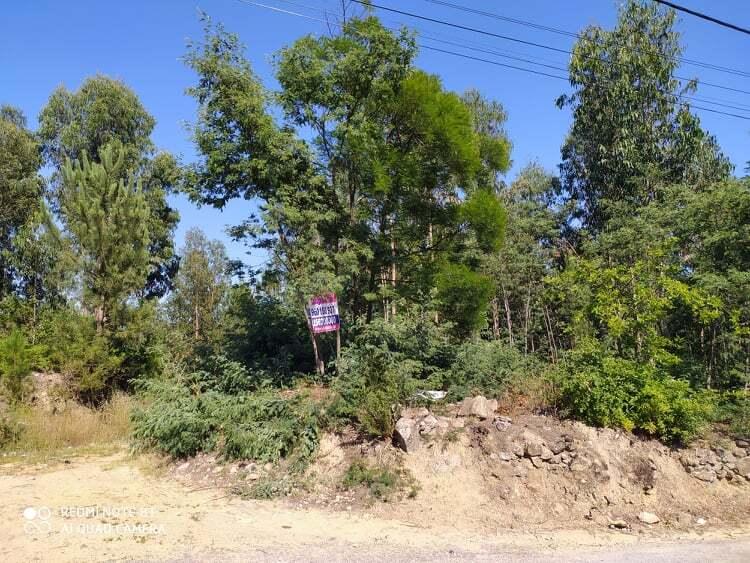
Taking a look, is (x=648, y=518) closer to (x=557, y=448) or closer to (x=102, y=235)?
(x=557, y=448)

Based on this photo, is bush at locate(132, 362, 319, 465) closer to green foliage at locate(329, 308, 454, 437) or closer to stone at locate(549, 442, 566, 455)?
green foliage at locate(329, 308, 454, 437)

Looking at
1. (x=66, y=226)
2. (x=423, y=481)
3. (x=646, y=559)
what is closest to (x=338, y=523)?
(x=423, y=481)

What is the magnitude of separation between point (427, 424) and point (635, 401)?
270cm

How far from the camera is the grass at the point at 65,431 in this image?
830 cm

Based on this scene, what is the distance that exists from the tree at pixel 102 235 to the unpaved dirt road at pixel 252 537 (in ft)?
17.8

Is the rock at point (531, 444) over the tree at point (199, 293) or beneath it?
beneath

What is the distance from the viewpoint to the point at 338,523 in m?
5.50

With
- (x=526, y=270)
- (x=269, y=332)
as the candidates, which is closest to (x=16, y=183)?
(x=269, y=332)

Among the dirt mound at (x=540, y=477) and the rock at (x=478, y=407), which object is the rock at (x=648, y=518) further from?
the rock at (x=478, y=407)

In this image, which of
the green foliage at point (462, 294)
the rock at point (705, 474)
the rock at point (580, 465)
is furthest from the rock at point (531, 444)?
the green foliage at point (462, 294)

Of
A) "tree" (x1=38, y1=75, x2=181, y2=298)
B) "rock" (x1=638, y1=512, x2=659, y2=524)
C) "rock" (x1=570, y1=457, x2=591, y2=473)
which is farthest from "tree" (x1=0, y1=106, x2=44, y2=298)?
"rock" (x1=638, y1=512, x2=659, y2=524)

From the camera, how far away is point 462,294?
10.7 m

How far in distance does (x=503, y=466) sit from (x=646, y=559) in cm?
196

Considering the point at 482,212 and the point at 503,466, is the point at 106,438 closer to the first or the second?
the point at 503,466
